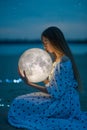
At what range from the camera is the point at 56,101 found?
5.71 metres

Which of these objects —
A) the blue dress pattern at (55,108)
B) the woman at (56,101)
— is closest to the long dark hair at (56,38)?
the woman at (56,101)

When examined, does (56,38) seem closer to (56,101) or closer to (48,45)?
(48,45)

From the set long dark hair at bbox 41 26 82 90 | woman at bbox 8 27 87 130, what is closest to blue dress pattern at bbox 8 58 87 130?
woman at bbox 8 27 87 130

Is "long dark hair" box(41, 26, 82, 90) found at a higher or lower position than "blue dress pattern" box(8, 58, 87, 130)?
higher

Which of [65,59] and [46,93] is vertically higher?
[65,59]

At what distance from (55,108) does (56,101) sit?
3.3 inches

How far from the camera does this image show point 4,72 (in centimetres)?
1295

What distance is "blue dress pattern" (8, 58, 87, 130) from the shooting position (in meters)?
5.59

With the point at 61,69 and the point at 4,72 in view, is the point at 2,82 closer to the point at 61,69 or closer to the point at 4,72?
the point at 4,72

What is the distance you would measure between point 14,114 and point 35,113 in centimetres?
25

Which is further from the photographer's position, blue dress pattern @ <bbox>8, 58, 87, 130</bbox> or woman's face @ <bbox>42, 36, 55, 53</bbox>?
woman's face @ <bbox>42, 36, 55, 53</bbox>

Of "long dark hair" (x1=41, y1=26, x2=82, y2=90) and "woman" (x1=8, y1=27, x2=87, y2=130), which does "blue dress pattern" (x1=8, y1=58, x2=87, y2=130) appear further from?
"long dark hair" (x1=41, y1=26, x2=82, y2=90)

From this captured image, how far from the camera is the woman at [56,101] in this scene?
561cm

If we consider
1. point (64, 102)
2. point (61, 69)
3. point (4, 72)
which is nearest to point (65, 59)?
point (61, 69)
